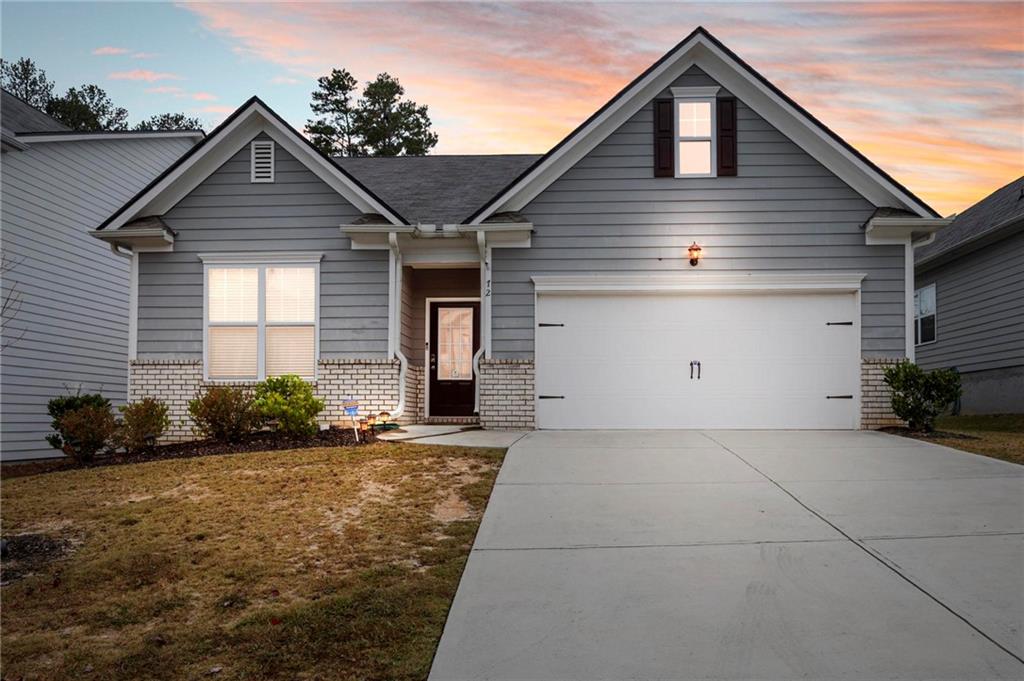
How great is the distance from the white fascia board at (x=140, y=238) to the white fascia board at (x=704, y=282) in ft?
19.4

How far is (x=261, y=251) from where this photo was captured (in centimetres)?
1345

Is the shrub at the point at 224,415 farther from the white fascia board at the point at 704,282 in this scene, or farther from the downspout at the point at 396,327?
the white fascia board at the point at 704,282

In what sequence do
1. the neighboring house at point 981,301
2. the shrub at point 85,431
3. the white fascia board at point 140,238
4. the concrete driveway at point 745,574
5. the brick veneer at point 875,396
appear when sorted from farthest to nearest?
the neighboring house at point 981,301
the white fascia board at point 140,238
the brick veneer at point 875,396
the shrub at point 85,431
the concrete driveway at point 745,574

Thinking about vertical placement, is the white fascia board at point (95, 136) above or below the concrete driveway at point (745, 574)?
above

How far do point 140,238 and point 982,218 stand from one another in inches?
704

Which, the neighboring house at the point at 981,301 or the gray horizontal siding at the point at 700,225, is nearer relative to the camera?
the gray horizontal siding at the point at 700,225

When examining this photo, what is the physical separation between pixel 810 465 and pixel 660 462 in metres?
1.68

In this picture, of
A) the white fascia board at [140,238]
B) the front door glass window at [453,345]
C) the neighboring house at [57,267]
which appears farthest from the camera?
the front door glass window at [453,345]

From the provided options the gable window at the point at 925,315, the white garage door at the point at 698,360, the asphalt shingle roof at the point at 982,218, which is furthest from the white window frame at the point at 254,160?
the gable window at the point at 925,315

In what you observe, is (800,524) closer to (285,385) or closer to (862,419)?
(862,419)

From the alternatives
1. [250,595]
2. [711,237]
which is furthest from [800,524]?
[711,237]

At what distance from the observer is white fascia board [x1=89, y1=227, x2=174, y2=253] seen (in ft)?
43.2

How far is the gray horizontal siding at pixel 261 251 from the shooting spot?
13359 millimetres

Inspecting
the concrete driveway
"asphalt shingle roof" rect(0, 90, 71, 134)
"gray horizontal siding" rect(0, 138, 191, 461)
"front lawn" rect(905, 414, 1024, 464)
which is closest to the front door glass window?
the concrete driveway
